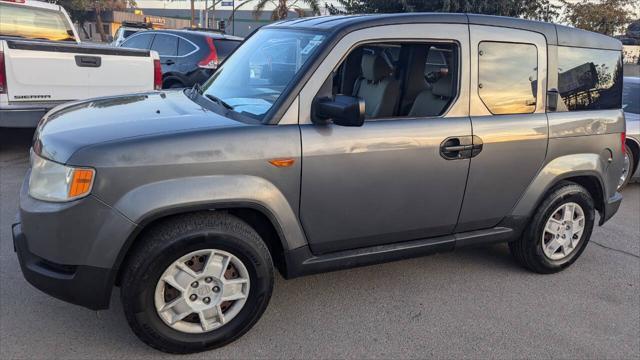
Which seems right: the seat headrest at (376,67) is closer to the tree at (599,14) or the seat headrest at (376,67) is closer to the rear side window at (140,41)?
the rear side window at (140,41)

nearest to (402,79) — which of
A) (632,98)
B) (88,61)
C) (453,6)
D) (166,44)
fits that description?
(88,61)

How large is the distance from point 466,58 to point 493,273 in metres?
1.76

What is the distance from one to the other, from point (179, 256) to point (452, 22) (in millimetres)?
2292

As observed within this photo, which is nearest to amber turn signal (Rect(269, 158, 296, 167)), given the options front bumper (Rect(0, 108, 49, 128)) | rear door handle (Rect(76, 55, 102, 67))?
front bumper (Rect(0, 108, 49, 128))

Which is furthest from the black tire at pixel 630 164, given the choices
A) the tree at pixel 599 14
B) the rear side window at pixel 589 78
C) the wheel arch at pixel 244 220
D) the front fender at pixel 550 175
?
the tree at pixel 599 14

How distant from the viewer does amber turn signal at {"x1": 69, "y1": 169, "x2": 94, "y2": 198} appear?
2.53m

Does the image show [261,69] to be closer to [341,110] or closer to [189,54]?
[341,110]

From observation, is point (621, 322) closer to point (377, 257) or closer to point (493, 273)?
point (493, 273)

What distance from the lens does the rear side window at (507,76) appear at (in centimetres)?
356

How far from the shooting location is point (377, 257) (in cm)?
337

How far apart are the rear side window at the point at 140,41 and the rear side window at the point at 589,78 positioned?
8.88 meters

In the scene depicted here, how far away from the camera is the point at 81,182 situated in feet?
8.30

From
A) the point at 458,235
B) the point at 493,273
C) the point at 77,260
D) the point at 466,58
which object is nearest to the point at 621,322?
the point at 493,273

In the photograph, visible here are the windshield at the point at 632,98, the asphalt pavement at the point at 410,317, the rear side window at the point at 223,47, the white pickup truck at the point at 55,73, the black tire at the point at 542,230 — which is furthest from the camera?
the rear side window at the point at 223,47
